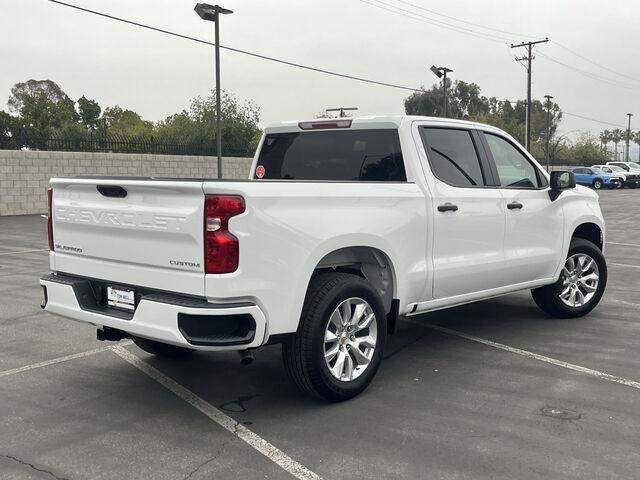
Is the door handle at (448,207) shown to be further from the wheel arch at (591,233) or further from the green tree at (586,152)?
the green tree at (586,152)

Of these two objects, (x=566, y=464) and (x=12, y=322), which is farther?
(x=12, y=322)

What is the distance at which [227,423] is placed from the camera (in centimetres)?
422

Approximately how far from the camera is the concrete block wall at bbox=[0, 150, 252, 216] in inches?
833

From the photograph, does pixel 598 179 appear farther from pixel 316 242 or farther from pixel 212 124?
pixel 316 242

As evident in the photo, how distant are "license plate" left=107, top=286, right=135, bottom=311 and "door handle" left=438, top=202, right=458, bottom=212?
94.6 inches

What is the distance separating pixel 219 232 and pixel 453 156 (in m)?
2.59

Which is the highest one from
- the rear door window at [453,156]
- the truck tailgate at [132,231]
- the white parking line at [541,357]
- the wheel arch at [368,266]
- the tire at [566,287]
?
the rear door window at [453,156]

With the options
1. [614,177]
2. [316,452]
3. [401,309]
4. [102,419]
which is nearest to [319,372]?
[316,452]

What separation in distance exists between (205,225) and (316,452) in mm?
1412

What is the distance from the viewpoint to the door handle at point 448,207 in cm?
522

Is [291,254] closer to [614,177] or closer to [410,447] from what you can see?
[410,447]

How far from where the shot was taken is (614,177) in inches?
1807

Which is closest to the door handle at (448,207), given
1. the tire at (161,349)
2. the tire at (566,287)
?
the tire at (566,287)

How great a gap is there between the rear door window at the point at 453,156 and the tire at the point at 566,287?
176 centimetres
